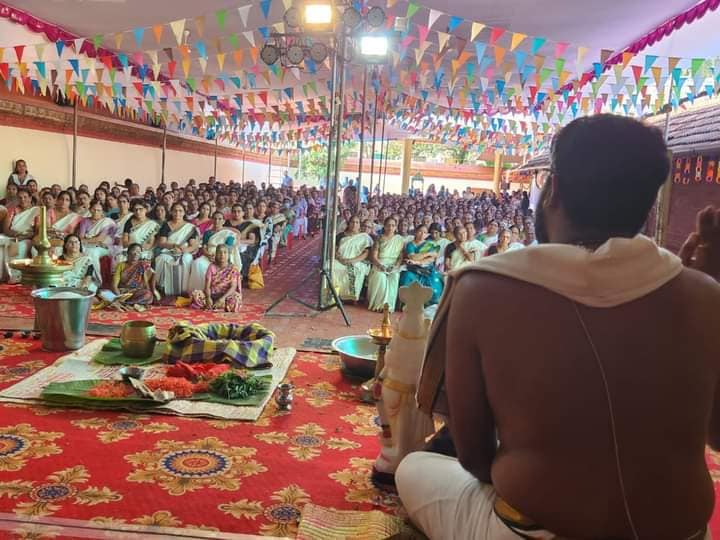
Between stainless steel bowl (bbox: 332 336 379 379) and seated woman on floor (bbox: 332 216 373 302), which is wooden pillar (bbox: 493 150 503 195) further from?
stainless steel bowl (bbox: 332 336 379 379)

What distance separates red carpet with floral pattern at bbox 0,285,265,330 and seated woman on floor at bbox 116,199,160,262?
46.6 inches

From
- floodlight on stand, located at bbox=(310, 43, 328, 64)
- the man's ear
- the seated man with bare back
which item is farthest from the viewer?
floodlight on stand, located at bbox=(310, 43, 328, 64)

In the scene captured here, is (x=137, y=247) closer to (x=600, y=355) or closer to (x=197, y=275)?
(x=197, y=275)

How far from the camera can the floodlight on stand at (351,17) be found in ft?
19.4

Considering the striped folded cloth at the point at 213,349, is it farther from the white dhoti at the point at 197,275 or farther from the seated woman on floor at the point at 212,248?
the white dhoti at the point at 197,275

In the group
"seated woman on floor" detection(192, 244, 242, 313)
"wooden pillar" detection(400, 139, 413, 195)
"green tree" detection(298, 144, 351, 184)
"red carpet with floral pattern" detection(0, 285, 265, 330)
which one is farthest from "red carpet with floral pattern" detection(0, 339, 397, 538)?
"green tree" detection(298, 144, 351, 184)

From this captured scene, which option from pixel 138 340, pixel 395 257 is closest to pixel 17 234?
pixel 138 340

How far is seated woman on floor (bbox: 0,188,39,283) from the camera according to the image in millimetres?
7148

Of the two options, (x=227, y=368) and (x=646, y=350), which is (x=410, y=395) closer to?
(x=646, y=350)

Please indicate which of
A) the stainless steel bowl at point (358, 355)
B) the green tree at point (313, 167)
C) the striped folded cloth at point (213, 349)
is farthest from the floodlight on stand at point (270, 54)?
the green tree at point (313, 167)

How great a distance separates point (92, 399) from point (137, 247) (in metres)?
3.78

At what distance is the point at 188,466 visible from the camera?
272cm

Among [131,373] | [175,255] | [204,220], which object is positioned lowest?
[131,373]

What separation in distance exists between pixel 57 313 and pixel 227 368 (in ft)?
4.15
